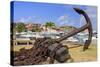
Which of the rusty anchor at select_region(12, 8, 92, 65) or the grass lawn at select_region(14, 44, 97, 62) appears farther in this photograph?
the grass lawn at select_region(14, 44, 97, 62)

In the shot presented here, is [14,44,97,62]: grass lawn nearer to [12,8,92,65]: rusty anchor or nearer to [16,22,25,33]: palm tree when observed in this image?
[12,8,92,65]: rusty anchor

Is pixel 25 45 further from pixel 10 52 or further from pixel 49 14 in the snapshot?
pixel 49 14

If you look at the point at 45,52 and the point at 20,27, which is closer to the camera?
the point at 20,27

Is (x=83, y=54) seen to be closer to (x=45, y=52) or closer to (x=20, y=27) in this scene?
(x=45, y=52)

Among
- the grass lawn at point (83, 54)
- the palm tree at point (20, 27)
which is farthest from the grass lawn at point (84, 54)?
the palm tree at point (20, 27)

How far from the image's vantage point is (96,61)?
248 cm

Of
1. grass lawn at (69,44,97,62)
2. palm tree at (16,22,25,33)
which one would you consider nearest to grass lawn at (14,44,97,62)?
grass lawn at (69,44,97,62)

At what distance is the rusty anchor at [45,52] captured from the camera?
2178 mm

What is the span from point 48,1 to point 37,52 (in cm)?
63

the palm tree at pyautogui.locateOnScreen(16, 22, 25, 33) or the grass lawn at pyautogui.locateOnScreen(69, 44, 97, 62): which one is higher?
the palm tree at pyautogui.locateOnScreen(16, 22, 25, 33)

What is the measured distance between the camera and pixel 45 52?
7.42 ft

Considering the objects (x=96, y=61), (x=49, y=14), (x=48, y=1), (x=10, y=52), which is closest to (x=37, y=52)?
(x=10, y=52)

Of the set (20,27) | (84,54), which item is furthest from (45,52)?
(84,54)

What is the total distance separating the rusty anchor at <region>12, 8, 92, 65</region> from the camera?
7.14ft
